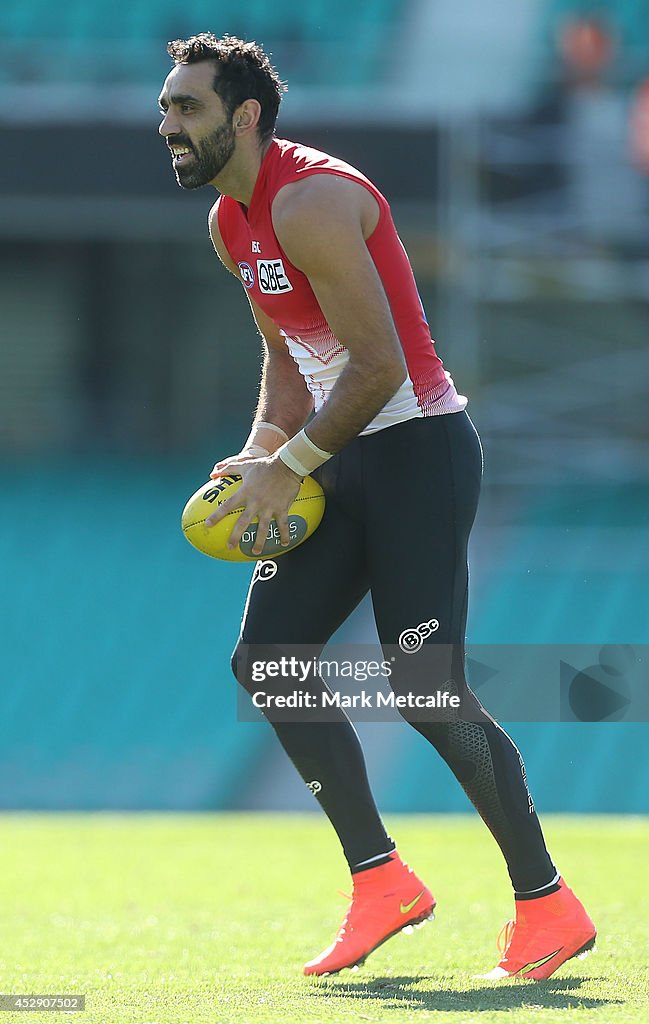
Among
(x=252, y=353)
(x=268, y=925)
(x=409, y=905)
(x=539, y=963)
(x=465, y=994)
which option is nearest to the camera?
(x=465, y=994)

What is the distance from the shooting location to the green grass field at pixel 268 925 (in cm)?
283

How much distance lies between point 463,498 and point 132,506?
843 cm

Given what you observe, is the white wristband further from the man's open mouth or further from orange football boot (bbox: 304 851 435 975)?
orange football boot (bbox: 304 851 435 975)

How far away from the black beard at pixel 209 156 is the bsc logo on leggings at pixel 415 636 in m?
1.08

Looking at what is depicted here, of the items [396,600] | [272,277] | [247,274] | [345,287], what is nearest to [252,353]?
[247,274]

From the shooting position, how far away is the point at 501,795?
320 cm

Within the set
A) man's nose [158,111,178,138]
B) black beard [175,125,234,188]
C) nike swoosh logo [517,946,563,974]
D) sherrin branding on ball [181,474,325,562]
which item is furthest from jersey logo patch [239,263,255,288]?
nike swoosh logo [517,946,563,974]

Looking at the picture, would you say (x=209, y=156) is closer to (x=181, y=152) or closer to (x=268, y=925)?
(x=181, y=152)

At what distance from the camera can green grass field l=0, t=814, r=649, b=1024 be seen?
2830 millimetres

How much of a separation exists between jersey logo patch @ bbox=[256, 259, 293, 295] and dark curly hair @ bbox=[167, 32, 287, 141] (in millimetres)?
292

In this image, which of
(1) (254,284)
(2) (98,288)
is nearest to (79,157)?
(2) (98,288)

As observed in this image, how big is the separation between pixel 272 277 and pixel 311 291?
0.31ft

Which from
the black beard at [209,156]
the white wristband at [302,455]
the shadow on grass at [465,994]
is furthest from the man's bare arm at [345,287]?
the shadow on grass at [465,994]

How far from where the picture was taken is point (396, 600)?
3246 mm
